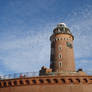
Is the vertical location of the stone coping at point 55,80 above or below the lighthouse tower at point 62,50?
below

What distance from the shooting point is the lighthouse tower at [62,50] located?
34500mm

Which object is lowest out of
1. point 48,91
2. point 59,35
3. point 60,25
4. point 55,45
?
point 48,91

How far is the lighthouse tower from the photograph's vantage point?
34.5m

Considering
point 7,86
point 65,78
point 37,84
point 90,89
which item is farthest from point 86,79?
point 7,86

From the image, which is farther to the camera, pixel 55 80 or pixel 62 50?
pixel 62 50

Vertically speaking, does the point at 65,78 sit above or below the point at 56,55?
below

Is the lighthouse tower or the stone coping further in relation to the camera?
the lighthouse tower

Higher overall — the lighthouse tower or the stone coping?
the lighthouse tower

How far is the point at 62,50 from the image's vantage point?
35.7 meters

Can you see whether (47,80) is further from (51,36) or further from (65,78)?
(51,36)

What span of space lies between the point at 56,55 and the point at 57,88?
1171cm

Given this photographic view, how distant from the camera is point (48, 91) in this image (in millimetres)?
24984

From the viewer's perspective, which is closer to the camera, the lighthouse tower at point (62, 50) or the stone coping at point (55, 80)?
the stone coping at point (55, 80)

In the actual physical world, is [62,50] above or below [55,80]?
above
